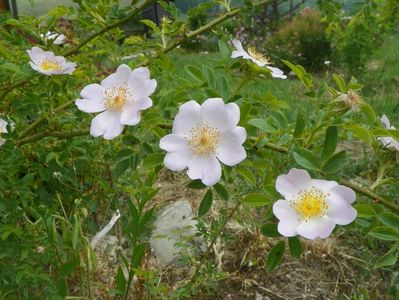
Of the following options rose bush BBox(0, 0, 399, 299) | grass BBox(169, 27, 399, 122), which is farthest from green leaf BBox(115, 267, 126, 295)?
grass BBox(169, 27, 399, 122)

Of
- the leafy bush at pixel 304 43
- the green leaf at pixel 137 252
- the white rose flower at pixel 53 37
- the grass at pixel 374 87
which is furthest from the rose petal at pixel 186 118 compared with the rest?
the leafy bush at pixel 304 43

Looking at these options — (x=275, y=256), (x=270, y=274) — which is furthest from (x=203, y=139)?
(x=270, y=274)

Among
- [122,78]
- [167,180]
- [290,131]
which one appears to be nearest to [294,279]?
[167,180]

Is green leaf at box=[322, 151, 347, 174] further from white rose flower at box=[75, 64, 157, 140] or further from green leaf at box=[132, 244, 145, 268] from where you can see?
green leaf at box=[132, 244, 145, 268]

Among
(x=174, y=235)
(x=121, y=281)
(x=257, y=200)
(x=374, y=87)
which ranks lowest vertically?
(x=374, y=87)

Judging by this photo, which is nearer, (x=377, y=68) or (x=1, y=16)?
(x=1, y=16)

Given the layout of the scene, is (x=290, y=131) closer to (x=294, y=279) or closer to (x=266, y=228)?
(x=266, y=228)

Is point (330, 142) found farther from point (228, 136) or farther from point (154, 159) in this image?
point (154, 159)
